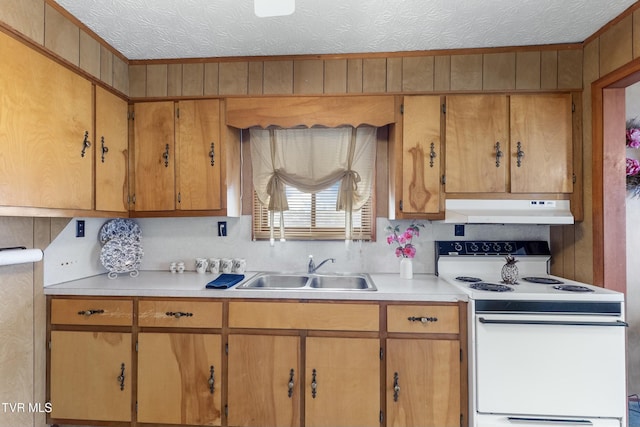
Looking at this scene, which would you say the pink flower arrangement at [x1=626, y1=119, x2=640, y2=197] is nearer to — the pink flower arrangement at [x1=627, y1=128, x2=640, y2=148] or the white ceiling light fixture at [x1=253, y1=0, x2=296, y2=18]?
the pink flower arrangement at [x1=627, y1=128, x2=640, y2=148]

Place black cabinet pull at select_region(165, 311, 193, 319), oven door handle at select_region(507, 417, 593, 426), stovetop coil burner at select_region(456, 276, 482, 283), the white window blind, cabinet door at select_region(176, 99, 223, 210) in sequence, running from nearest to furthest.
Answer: oven door handle at select_region(507, 417, 593, 426), black cabinet pull at select_region(165, 311, 193, 319), stovetop coil burner at select_region(456, 276, 482, 283), cabinet door at select_region(176, 99, 223, 210), the white window blind

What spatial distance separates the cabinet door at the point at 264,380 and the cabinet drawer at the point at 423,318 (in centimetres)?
56

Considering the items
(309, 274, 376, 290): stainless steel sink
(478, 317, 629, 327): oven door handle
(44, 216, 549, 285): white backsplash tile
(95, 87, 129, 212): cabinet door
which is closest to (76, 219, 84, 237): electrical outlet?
(44, 216, 549, 285): white backsplash tile

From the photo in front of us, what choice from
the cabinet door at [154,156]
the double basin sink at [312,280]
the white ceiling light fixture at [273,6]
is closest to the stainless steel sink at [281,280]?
the double basin sink at [312,280]

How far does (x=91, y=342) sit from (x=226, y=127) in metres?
1.54

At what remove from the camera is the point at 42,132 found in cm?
→ 162

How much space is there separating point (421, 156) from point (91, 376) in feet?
7.86

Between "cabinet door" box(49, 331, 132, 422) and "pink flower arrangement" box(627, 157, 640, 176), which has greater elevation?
"pink flower arrangement" box(627, 157, 640, 176)

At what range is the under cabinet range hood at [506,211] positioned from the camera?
203 centimetres

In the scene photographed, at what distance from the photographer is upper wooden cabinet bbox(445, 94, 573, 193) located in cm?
208

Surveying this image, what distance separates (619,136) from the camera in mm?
1916

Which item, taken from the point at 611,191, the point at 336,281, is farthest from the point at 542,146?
the point at 336,281

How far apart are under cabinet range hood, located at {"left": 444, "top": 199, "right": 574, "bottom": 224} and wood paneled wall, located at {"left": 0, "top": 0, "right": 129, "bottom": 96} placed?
7.58 feet

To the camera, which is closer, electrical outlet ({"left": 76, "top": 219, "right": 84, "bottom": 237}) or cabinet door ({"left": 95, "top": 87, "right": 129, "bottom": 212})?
cabinet door ({"left": 95, "top": 87, "right": 129, "bottom": 212})
